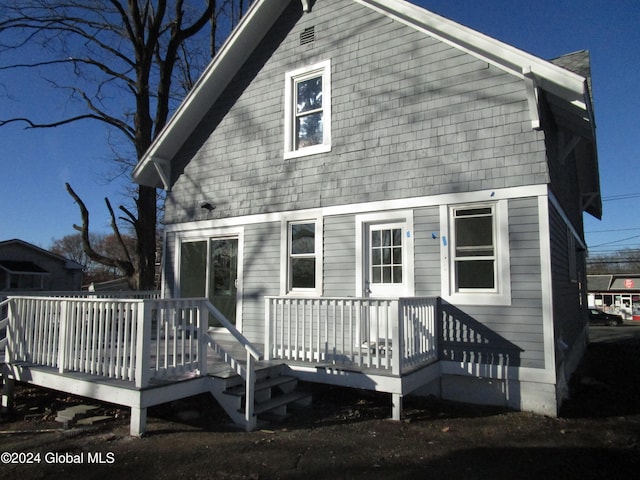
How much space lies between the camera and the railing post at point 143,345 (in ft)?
A: 16.3

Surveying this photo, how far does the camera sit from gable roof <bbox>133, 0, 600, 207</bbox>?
240 inches

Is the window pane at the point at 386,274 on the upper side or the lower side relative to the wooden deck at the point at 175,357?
upper

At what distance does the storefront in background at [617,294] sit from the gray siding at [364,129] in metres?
42.7

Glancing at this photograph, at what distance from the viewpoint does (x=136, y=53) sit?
14.6 metres

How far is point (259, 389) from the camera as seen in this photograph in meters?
5.87

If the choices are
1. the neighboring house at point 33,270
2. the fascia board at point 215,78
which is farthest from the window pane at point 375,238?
the neighboring house at point 33,270

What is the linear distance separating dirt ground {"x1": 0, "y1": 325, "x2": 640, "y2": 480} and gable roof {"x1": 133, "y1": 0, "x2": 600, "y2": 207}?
4.23 metres

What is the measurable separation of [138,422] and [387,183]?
491 cm

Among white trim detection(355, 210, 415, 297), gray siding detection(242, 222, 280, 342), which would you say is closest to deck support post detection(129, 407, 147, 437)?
gray siding detection(242, 222, 280, 342)

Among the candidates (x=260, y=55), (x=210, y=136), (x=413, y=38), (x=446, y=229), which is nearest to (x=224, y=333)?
(x=210, y=136)

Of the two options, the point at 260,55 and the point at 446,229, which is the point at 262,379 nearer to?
the point at 446,229

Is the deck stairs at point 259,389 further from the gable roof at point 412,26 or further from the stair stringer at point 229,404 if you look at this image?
the gable roof at point 412,26

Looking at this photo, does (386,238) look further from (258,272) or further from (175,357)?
(175,357)

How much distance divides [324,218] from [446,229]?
7.22 ft
